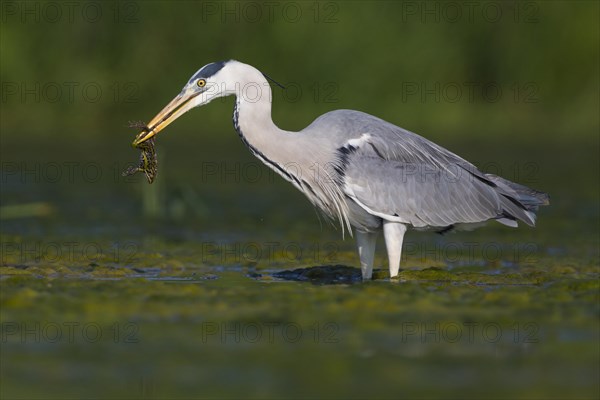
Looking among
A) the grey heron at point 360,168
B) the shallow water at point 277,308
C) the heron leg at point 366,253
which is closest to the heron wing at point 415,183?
the grey heron at point 360,168

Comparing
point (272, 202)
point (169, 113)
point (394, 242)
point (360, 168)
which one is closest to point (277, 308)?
point (394, 242)

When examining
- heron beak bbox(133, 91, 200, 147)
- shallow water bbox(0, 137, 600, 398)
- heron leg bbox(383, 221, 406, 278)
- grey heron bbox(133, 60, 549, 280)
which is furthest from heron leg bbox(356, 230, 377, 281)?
heron beak bbox(133, 91, 200, 147)

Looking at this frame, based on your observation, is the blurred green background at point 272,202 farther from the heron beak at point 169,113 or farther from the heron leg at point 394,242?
the heron beak at point 169,113

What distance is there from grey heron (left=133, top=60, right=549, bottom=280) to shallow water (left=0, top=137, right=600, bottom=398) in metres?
0.47

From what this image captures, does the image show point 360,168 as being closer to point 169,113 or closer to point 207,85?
point 207,85

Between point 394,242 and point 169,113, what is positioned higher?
point 169,113

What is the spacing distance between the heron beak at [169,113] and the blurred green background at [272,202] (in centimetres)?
111

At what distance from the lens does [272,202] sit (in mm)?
14156

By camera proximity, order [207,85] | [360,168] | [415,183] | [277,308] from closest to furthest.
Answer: [277,308], [207,85], [360,168], [415,183]

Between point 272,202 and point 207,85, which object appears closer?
point 207,85

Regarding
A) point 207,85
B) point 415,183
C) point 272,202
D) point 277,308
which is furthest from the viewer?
point 272,202

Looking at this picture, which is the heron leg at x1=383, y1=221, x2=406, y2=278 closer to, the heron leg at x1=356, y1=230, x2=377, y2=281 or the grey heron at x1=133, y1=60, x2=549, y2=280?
the grey heron at x1=133, y1=60, x2=549, y2=280

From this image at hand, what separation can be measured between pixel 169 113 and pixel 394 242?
77.4 inches

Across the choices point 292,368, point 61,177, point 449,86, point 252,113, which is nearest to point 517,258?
point 252,113
